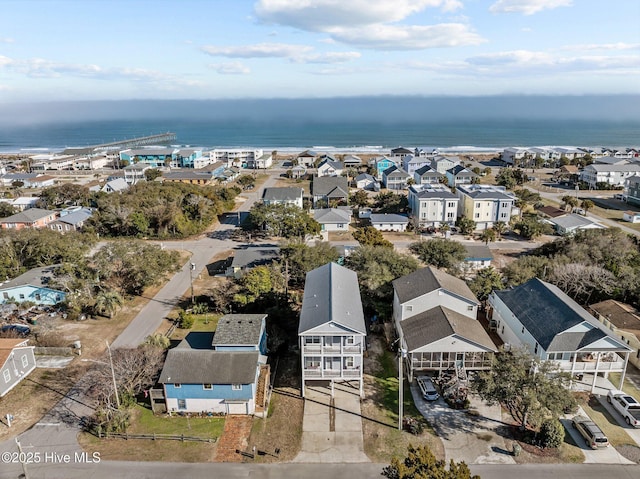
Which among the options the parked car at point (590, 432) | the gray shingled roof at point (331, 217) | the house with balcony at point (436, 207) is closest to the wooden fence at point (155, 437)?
the parked car at point (590, 432)

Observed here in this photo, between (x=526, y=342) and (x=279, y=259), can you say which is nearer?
(x=526, y=342)

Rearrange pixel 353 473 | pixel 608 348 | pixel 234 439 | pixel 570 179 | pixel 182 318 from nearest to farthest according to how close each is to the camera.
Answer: pixel 353 473
pixel 234 439
pixel 608 348
pixel 182 318
pixel 570 179

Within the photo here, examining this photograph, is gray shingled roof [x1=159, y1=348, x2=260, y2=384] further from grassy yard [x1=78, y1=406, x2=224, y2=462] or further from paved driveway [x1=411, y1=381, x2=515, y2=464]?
paved driveway [x1=411, y1=381, x2=515, y2=464]

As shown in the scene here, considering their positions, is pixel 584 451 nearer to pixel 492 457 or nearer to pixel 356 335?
pixel 492 457

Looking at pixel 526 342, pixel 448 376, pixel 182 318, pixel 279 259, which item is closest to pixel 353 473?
pixel 448 376

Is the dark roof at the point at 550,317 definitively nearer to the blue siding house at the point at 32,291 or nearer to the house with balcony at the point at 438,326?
the house with balcony at the point at 438,326

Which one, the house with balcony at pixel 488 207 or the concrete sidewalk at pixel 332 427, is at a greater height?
the house with balcony at pixel 488 207

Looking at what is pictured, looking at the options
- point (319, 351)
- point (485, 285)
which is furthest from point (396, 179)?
point (319, 351)
